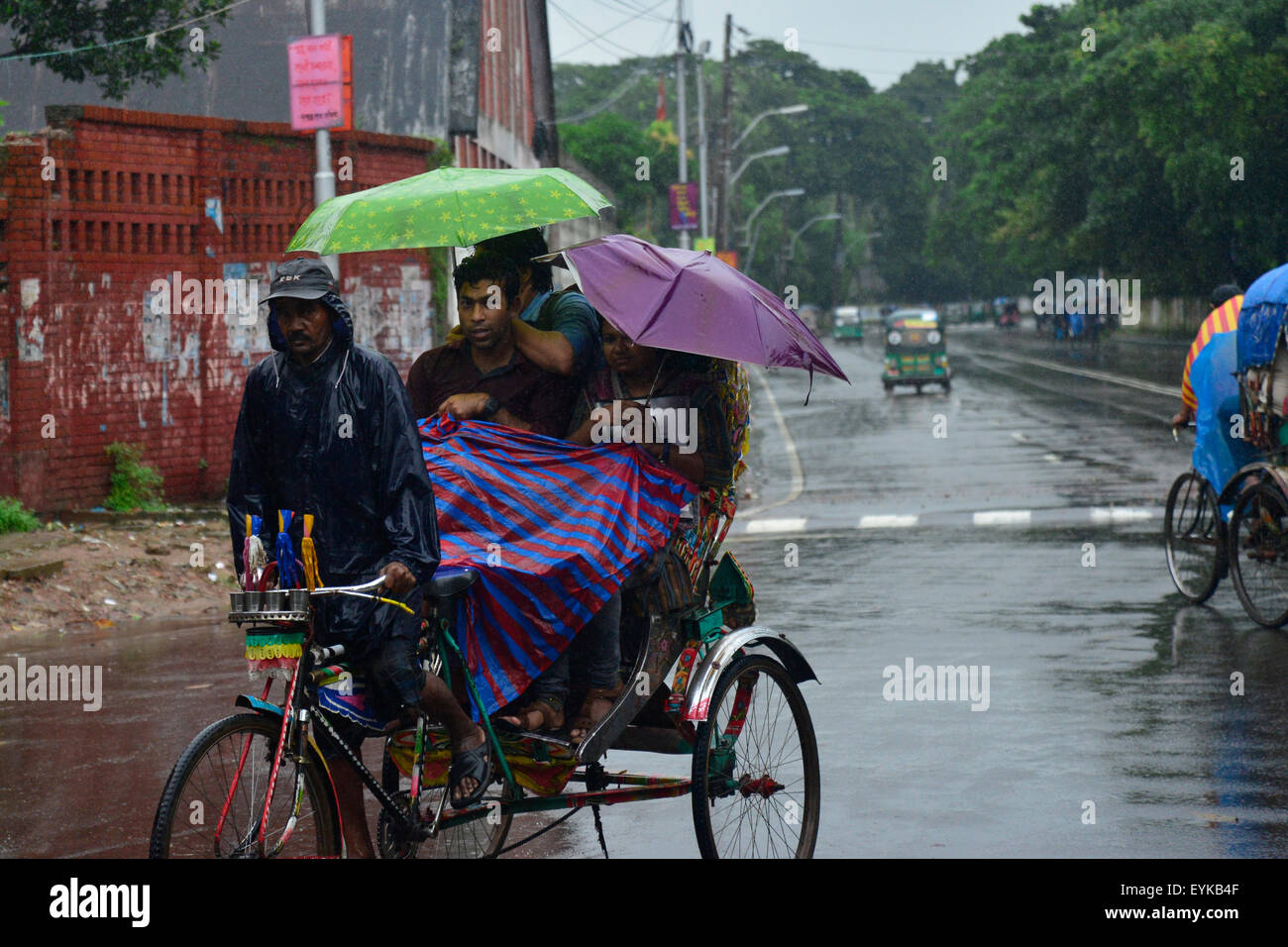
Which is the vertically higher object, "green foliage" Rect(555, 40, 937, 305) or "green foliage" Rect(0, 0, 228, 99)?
"green foliage" Rect(555, 40, 937, 305)

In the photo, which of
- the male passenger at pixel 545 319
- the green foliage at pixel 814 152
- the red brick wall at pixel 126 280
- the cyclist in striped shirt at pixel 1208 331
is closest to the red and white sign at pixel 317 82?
the red brick wall at pixel 126 280

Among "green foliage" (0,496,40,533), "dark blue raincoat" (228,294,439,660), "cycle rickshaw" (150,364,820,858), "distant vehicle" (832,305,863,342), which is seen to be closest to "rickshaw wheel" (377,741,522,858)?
"cycle rickshaw" (150,364,820,858)

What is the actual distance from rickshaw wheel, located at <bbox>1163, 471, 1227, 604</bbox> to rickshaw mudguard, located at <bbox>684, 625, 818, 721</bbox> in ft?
18.5

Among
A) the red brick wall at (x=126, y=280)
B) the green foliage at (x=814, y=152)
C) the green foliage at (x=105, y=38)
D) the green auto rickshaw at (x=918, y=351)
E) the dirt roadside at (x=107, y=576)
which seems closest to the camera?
the dirt roadside at (x=107, y=576)

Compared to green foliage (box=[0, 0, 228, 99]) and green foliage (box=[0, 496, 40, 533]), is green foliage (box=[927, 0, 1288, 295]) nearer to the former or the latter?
green foliage (box=[0, 0, 228, 99])

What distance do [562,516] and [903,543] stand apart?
9.76 metres

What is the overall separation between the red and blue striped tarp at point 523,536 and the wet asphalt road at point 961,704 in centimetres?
113

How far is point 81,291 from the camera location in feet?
51.4

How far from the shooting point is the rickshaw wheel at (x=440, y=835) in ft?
15.8

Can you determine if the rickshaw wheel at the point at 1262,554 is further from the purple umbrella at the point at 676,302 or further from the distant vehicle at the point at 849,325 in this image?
the distant vehicle at the point at 849,325

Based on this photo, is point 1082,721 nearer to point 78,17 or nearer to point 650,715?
point 650,715

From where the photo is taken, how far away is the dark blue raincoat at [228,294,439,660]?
465 centimetres

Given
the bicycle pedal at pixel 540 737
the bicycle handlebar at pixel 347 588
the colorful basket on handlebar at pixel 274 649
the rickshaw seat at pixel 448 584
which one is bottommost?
the bicycle pedal at pixel 540 737

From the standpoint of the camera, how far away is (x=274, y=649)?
14.6 feet
